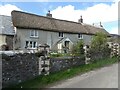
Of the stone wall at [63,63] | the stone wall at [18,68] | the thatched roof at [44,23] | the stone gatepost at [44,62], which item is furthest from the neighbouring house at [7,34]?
the stone wall at [18,68]

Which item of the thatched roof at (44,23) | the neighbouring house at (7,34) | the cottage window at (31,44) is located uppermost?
the thatched roof at (44,23)

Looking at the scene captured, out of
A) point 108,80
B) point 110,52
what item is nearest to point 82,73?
point 108,80

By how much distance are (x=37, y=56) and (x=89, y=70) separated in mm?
4814

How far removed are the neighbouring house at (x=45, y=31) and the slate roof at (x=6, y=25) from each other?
78cm

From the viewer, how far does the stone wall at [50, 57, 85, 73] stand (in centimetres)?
1584

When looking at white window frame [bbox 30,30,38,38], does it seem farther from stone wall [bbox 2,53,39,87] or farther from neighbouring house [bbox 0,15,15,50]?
stone wall [bbox 2,53,39,87]

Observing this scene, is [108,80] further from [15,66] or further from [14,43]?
[14,43]

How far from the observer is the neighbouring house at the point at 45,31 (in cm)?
3828

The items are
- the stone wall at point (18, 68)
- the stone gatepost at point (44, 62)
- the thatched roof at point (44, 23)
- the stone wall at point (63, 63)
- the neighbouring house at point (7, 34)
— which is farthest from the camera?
the thatched roof at point (44, 23)

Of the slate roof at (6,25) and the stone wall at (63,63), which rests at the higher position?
the slate roof at (6,25)

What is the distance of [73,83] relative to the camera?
12.5m

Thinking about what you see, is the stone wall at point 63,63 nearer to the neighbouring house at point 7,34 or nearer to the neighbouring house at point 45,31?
the neighbouring house at point 45,31

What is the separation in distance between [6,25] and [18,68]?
87.1 feet

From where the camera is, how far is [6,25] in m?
37.8
